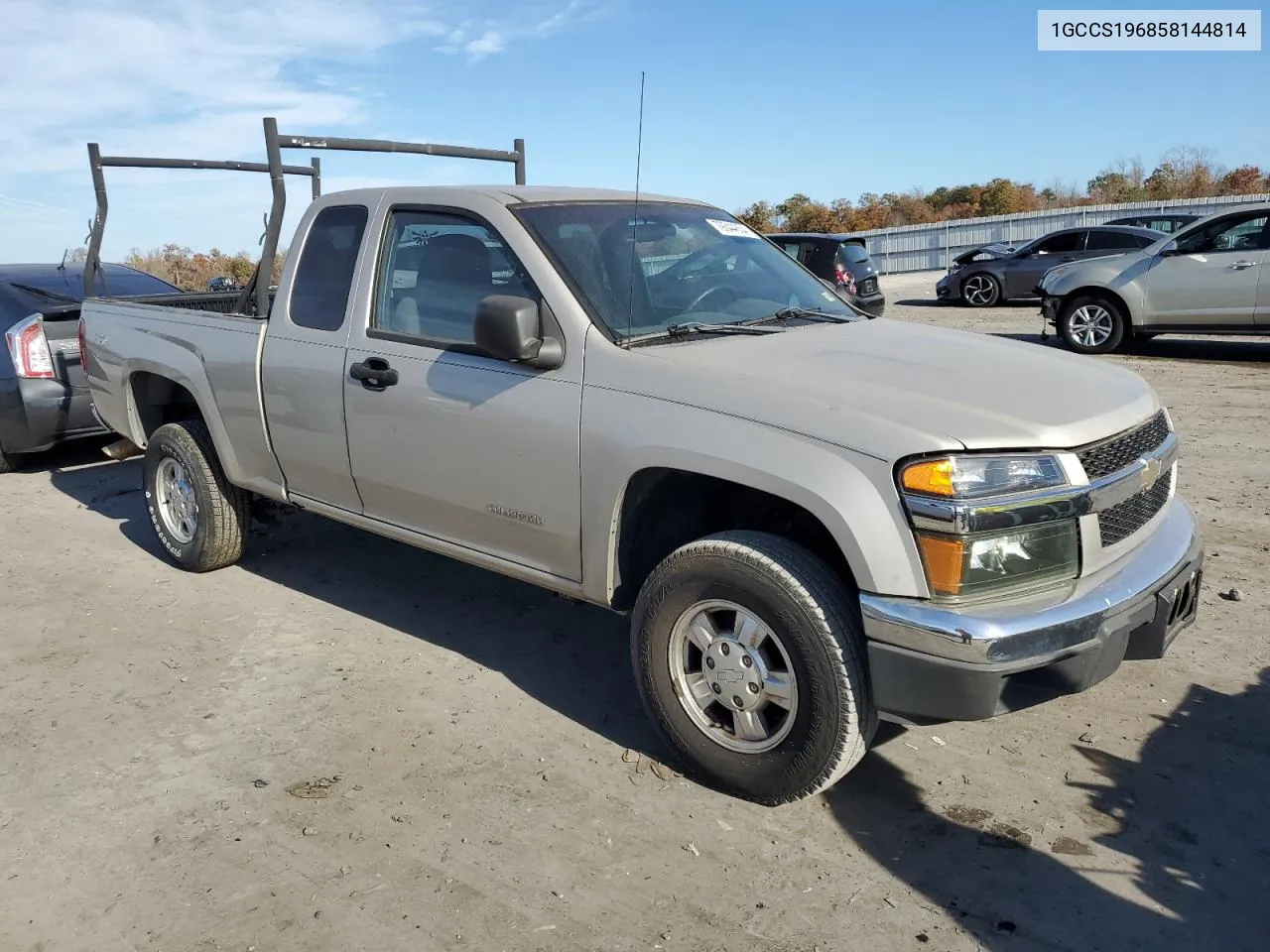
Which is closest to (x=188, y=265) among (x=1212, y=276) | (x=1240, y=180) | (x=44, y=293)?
(x=44, y=293)

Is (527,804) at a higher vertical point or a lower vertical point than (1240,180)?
lower

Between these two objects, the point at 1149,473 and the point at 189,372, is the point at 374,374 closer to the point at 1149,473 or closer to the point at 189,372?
the point at 189,372

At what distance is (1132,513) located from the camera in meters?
3.23

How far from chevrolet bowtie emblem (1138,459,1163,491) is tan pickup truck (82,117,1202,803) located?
0.09ft

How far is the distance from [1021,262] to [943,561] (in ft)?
57.6

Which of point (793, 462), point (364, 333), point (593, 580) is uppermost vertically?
point (364, 333)

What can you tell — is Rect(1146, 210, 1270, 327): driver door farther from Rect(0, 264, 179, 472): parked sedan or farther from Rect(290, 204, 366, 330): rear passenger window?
Rect(0, 264, 179, 472): parked sedan

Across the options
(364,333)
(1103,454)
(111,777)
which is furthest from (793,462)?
(111,777)

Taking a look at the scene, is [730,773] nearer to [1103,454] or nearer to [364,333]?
[1103,454]

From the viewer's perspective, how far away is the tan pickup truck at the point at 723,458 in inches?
112

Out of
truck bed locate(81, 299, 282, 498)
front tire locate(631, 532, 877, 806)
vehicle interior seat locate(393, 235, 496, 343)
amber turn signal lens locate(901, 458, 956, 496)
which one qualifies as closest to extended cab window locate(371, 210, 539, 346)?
vehicle interior seat locate(393, 235, 496, 343)

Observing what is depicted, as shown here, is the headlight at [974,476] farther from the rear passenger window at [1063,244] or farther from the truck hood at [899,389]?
the rear passenger window at [1063,244]

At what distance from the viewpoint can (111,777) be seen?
140 inches

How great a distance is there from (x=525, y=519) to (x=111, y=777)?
167cm
